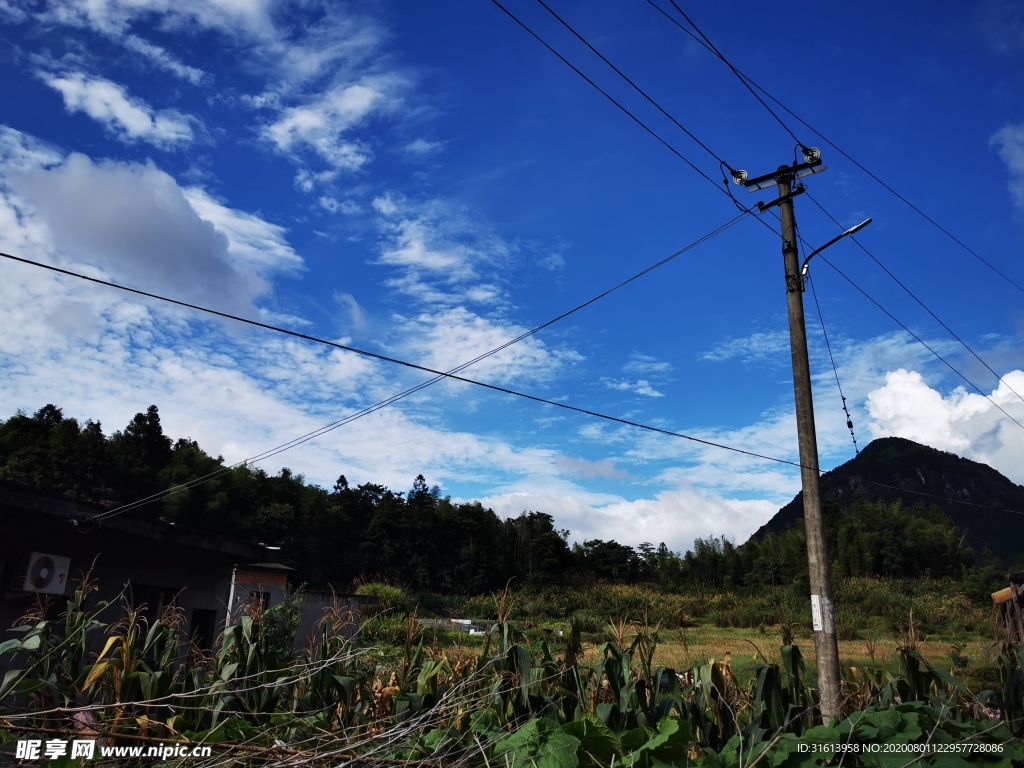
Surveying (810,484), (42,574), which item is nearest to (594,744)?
(810,484)

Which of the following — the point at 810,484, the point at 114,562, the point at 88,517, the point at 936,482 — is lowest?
the point at 114,562

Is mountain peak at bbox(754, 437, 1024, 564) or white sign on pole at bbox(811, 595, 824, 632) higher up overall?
mountain peak at bbox(754, 437, 1024, 564)

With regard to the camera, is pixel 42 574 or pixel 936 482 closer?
pixel 42 574

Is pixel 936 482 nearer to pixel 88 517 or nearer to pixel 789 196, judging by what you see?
pixel 789 196

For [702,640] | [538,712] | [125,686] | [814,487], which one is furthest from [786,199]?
[702,640]

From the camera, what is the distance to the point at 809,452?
801 cm

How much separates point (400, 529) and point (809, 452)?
5134 cm

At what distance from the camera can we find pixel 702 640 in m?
24.3

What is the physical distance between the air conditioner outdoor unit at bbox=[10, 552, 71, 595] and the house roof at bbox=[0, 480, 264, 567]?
664 millimetres

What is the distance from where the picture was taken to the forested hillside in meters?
42.1

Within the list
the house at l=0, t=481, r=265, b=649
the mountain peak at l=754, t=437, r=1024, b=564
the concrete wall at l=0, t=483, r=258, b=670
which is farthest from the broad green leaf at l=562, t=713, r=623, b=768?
the mountain peak at l=754, t=437, r=1024, b=564

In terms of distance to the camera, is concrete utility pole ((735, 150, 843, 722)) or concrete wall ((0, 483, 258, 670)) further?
concrete wall ((0, 483, 258, 670))

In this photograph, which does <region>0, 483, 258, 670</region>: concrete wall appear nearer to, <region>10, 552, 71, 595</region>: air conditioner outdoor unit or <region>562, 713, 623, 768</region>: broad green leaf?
<region>10, 552, 71, 595</region>: air conditioner outdoor unit

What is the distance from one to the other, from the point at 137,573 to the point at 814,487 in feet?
35.5
